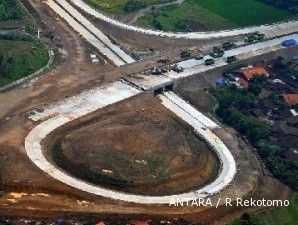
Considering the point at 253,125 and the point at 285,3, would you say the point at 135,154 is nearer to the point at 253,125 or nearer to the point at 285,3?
the point at 253,125

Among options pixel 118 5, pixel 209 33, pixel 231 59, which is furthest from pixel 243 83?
pixel 118 5

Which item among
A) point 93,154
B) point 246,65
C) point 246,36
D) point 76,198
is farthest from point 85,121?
point 246,36

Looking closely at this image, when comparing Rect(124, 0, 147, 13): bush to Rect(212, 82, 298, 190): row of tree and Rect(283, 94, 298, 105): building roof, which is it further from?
Rect(283, 94, 298, 105): building roof

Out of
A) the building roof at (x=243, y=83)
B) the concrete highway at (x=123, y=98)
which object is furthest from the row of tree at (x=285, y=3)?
the building roof at (x=243, y=83)

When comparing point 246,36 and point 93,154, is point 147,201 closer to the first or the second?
point 93,154

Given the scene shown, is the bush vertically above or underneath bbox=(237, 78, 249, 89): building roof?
above

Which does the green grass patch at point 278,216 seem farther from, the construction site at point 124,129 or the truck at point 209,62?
the truck at point 209,62

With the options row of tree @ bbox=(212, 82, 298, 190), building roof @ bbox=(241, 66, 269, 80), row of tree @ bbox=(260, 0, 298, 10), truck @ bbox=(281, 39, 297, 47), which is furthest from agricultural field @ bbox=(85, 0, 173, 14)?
row of tree @ bbox=(212, 82, 298, 190)
